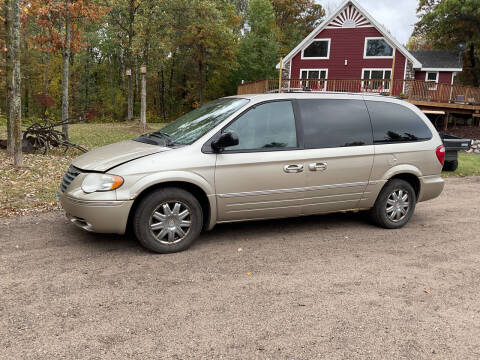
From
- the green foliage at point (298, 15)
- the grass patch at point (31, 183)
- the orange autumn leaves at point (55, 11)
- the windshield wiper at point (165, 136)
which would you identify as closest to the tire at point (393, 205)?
the windshield wiper at point (165, 136)

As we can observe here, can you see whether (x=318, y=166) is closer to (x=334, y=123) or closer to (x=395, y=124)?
(x=334, y=123)

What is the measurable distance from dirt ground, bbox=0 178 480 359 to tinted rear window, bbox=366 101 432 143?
55.0 inches

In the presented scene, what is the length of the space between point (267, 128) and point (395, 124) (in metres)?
2.05

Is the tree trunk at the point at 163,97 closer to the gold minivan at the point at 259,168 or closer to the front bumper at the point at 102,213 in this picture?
the gold minivan at the point at 259,168

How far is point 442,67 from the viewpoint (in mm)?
31031

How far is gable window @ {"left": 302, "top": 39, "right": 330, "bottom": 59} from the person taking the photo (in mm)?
30928

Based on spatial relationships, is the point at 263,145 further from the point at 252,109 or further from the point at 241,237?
the point at 241,237

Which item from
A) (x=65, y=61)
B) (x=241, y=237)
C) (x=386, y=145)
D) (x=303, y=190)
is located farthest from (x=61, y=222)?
(x=65, y=61)

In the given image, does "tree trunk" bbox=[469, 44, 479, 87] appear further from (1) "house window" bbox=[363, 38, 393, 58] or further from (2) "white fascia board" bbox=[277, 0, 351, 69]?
(2) "white fascia board" bbox=[277, 0, 351, 69]

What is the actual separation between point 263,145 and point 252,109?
471mm

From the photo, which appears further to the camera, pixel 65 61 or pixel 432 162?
pixel 65 61

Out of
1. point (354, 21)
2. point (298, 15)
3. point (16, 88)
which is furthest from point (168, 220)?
point (298, 15)

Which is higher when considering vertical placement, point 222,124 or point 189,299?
point 222,124

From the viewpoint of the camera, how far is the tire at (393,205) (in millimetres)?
5973
